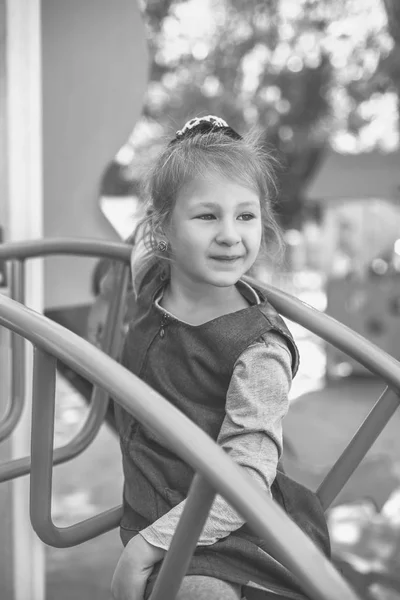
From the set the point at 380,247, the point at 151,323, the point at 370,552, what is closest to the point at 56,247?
the point at 151,323

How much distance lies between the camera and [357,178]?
222 inches

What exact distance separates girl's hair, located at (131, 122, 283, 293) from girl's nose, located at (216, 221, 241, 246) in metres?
0.06

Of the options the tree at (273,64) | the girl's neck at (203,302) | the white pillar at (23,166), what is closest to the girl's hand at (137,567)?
the girl's neck at (203,302)

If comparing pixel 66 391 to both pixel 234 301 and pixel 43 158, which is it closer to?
pixel 43 158

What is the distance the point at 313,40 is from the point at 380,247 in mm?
1886

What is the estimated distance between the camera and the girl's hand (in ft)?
2.93

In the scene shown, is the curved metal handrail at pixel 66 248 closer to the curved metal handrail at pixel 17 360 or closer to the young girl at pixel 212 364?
the curved metal handrail at pixel 17 360

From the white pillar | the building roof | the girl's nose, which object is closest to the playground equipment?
the girl's nose

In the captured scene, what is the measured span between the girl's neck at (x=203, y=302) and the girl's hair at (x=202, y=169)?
0.19 feet

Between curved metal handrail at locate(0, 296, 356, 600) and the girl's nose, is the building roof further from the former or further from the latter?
curved metal handrail at locate(0, 296, 356, 600)

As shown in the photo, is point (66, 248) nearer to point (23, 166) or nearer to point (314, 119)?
point (23, 166)

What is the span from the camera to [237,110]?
5559 mm

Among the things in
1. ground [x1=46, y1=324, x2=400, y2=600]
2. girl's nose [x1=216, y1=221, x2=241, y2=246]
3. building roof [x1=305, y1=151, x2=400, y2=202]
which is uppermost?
girl's nose [x1=216, y1=221, x2=241, y2=246]

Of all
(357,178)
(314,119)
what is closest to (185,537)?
(357,178)
